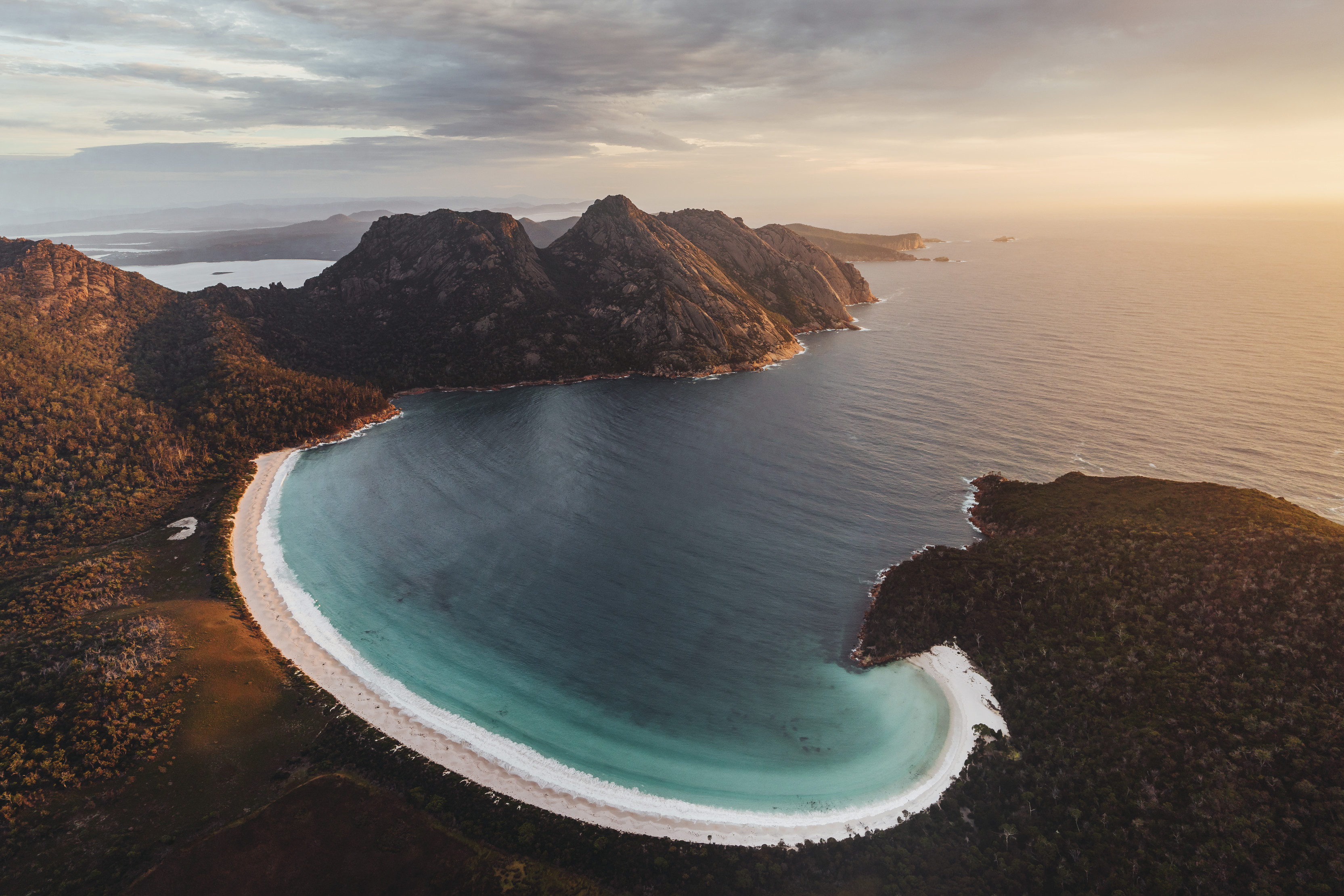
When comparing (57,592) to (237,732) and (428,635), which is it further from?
(428,635)

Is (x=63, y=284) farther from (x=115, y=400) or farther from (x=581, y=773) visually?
(x=581, y=773)

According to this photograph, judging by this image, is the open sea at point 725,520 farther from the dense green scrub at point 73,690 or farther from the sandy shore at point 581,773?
the dense green scrub at point 73,690

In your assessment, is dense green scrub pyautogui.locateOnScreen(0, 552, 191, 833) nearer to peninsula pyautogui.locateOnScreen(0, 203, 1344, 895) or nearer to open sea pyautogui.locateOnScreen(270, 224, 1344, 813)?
peninsula pyautogui.locateOnScreen(0, 203, 1344, 895)

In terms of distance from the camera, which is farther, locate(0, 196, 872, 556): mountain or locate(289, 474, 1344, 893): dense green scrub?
locate(0, 196, 872, 556): mountain

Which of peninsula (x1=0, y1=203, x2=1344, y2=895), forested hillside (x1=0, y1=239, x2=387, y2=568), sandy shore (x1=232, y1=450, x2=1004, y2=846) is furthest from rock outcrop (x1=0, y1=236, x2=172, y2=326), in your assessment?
sandy shore (x1=232, y1=450, x2=1004, y2=846)

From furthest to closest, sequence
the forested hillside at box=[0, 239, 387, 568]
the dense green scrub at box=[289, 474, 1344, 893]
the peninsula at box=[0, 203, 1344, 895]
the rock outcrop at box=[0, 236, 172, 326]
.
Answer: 1. the rock outcrop at box=[0, 236, 172, 326]
2. the forested hillside at box=[0, 239, 387, 568]
3. the peninsula at box=[0, 203, 1344, 895]
4. the dense green scrub at box=[289, 474, 1344, 893]

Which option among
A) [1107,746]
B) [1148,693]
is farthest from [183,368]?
[1148,693]

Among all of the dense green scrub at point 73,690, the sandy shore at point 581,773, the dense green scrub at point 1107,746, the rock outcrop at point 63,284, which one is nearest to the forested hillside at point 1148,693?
the dense green scrub at point 1107,746
